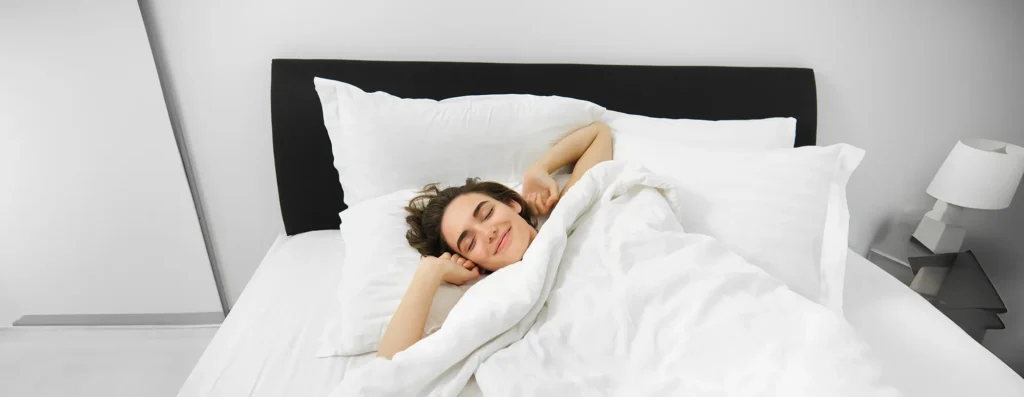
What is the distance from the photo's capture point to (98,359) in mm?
1696

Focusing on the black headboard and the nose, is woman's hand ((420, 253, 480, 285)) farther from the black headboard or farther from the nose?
the black headboard

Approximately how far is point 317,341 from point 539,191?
0.61 m

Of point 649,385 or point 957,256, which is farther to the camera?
point 957,256

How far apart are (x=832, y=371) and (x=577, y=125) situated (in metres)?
0.81

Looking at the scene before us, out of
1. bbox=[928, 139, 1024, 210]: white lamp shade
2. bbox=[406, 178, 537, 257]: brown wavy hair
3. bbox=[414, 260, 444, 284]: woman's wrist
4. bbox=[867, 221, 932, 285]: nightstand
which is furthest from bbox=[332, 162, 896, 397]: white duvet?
bbox=[867, 221, 932, 285]: nightstand

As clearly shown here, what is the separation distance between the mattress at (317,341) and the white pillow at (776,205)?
15 cm

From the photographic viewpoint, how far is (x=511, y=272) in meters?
1.00

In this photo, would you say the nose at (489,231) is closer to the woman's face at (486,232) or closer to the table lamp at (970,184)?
the woman's face at (486,232)

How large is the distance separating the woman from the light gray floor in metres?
1.06

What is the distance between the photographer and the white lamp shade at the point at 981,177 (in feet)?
4.93

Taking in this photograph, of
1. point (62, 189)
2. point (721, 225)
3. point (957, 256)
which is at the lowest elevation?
point (957, 256)

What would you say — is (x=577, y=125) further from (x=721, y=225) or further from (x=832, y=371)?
(x=832, y=371)

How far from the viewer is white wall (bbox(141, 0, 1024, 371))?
4.72 ft

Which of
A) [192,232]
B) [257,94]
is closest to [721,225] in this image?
[257,94]
